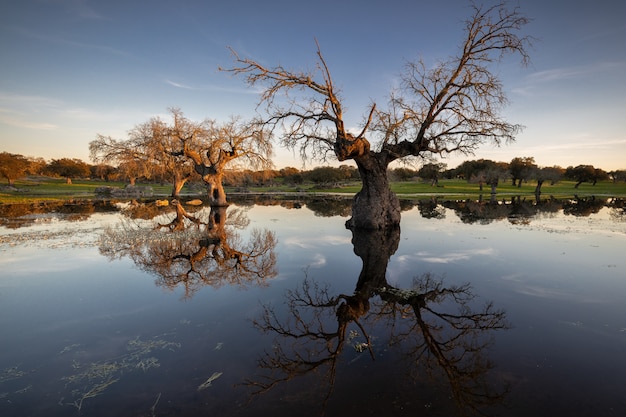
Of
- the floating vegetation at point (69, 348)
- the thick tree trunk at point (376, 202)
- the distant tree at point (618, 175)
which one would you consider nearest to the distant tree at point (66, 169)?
the thick tree trunk at point (376, 202)

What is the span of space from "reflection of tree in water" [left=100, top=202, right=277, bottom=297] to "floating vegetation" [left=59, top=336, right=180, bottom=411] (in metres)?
2.56

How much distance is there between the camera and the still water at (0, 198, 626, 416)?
171 inches

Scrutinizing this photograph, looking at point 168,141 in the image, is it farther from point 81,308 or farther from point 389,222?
point 81,308

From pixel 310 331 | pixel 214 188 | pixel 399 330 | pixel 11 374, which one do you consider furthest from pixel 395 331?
pixel 214 188

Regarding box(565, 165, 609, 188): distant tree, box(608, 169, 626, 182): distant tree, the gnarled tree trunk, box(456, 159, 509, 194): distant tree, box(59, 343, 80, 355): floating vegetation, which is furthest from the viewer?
box(608, 169, 626, 182): distant tree

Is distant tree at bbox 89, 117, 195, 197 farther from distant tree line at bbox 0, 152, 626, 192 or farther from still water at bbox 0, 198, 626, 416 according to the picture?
still water at bbox 0, 198, 626, 416

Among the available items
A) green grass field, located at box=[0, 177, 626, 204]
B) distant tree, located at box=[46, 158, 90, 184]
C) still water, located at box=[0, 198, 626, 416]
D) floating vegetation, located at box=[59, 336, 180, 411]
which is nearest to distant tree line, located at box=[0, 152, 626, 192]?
distant tree, located at box=[46, 158, 90, 184]

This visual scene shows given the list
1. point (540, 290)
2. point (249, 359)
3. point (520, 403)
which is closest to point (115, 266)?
point (249, 359)

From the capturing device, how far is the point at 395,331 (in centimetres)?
625

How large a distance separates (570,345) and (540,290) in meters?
3.37

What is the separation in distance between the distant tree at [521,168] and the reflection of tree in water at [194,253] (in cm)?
7538

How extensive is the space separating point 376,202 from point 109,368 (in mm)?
16249

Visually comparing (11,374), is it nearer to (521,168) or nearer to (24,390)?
(24,390)

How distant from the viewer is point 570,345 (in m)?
5.70
